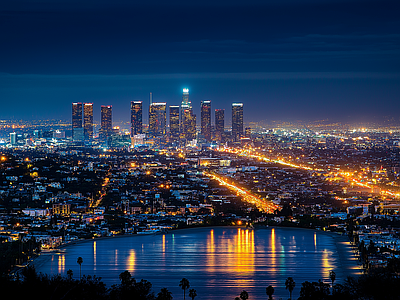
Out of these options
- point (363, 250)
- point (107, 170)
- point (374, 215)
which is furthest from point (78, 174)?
point (363, 250)

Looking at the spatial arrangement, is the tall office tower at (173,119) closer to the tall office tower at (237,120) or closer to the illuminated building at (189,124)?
the illuminated building at (189,124)

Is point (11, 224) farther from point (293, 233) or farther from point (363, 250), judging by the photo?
point (363, 250)

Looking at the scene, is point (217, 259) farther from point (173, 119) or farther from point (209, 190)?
point (173, 119)

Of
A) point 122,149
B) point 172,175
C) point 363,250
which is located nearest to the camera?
point 363,250

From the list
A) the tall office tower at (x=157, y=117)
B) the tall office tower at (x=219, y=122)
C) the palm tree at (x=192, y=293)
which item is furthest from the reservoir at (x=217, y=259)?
the tall office tower at (x=157, y=117)

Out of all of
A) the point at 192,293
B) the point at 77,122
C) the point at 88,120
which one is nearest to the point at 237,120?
the point at 88,120
